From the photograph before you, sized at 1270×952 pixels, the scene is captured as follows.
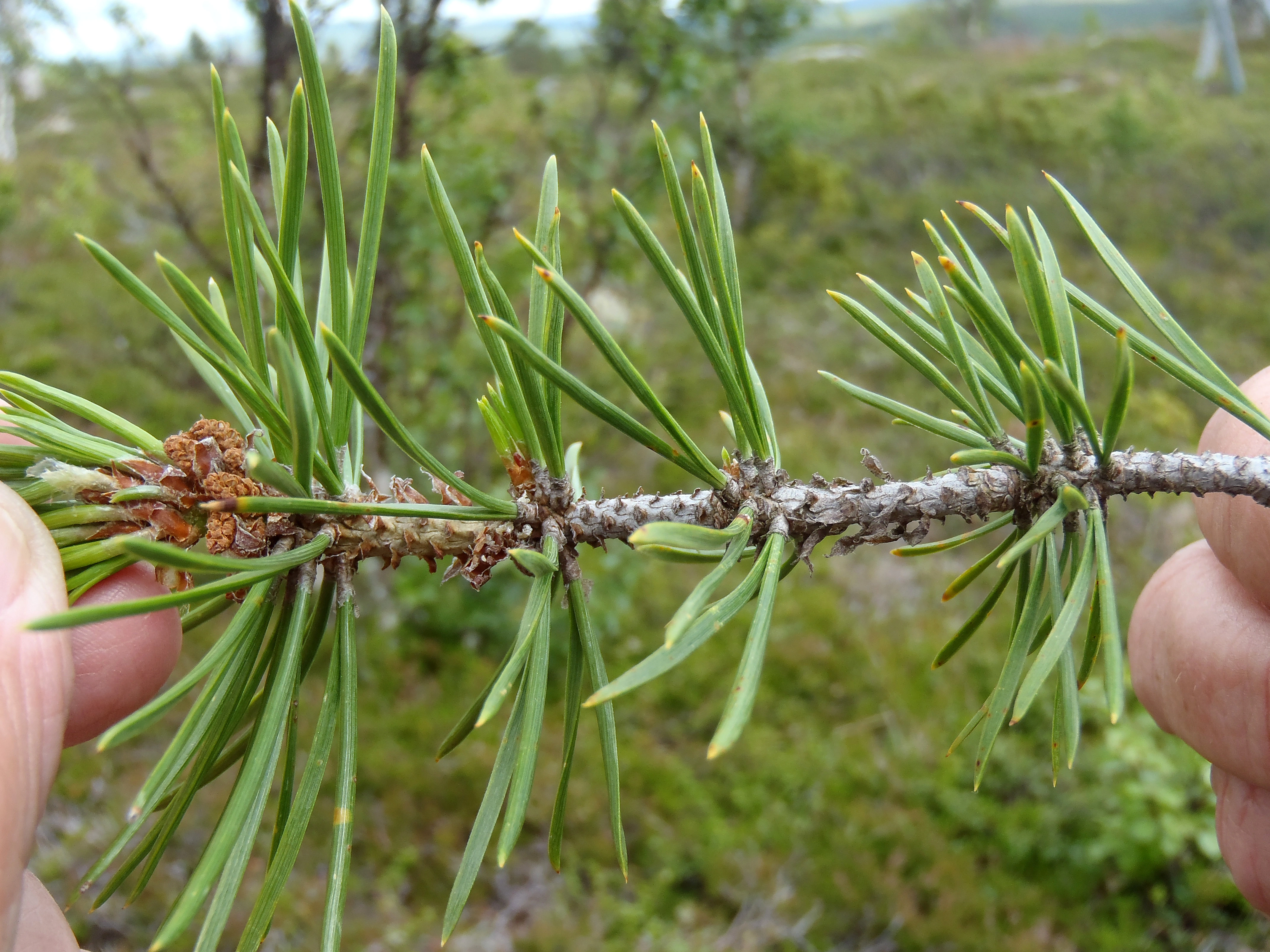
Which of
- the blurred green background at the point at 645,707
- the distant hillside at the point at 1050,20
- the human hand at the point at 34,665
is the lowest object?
the blurred green background at the point at 645,707

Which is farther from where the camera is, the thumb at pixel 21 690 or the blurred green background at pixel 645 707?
the blurred green background at pixel 645 707

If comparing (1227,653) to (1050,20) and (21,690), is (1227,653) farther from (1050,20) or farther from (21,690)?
(1050,20)

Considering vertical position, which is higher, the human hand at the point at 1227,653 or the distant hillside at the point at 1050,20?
the distant hillside at the point at 1050,20

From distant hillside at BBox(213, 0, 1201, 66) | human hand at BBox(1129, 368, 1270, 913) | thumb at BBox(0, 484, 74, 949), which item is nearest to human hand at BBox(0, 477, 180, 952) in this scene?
thumb at BBox(0, 484, 74, 949)

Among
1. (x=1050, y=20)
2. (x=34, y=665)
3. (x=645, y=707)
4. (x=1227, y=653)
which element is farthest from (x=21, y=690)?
(x=1050, y=20)

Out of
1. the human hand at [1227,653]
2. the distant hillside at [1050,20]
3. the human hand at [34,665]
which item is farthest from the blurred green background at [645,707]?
the distant hillside at [1050,20]

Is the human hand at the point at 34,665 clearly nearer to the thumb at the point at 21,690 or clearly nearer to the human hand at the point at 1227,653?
the thumb at the point at 21,690

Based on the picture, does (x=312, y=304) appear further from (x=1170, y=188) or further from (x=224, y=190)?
(x=1170, y=188)

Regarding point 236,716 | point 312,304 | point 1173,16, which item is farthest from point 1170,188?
point 1173,16

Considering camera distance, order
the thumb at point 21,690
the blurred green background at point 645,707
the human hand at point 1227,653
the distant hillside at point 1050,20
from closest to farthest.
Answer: the thumb at point 21,690 → the human hand at point 1227,653 → the blurred green background at point 645,707 → the distant hillside at point 1050,20
